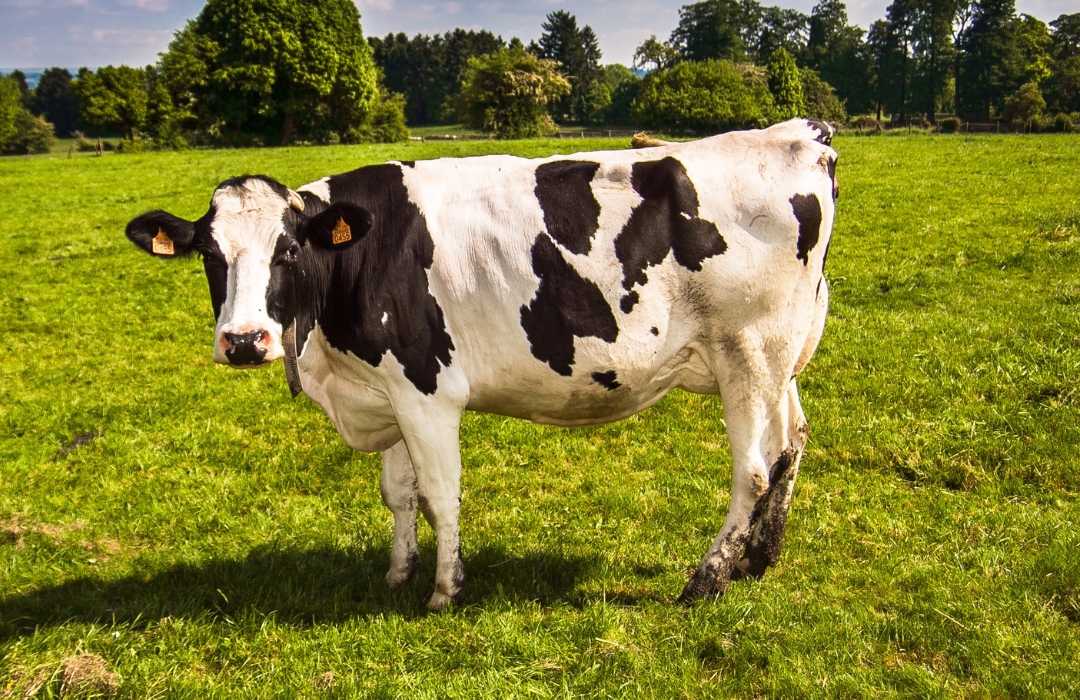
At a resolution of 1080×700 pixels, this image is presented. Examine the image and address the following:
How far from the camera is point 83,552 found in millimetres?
5621

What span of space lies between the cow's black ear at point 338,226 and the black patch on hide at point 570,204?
101cm

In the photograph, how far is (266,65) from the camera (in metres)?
52.8

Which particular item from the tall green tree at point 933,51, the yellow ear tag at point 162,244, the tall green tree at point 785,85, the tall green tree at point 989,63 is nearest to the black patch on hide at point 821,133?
the yellow ear tag at point 162,244

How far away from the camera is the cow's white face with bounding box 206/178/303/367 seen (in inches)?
146

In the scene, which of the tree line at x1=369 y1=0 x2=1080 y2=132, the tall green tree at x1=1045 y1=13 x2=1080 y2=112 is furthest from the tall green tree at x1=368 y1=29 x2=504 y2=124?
the tall green tree at x1=1045 y1=13 x2=1080 y2=112

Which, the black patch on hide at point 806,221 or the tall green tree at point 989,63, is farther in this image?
the tall green tree at point 989,63

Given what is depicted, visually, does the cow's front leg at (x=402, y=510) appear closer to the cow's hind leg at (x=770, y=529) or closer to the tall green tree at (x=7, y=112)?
the cow's hind leg at (x=770, y=529)

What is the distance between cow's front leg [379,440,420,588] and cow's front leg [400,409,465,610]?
39cm

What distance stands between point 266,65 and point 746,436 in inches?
2194

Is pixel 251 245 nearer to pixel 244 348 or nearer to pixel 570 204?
pixel 244 348

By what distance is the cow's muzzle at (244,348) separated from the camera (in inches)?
145

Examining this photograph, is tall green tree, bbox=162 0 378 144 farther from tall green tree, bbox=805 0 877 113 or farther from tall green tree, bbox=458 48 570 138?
tall green tree, bbox=805 0 877 113

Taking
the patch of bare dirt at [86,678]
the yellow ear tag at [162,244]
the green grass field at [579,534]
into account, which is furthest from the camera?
the yellow ear tag at [162,244]

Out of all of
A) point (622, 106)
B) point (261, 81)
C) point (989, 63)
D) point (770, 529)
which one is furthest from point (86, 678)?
point (622, 106)
